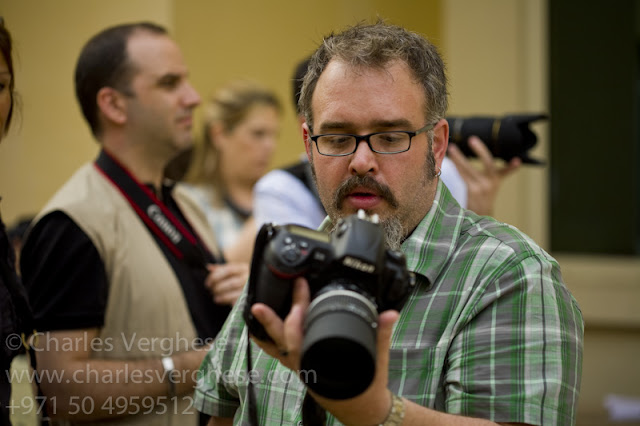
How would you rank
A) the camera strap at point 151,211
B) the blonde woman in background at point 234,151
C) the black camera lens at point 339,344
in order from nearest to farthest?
the black camera lens at point 339,344 < the camera strap at point 151,211 < the blonde woman in background at point 234,151

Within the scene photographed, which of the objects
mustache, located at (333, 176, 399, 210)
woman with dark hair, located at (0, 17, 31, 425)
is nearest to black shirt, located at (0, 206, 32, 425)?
woman with dark hair, located at (0, 17, 31, 425)

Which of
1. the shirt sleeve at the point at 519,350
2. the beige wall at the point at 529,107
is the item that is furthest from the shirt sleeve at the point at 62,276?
the beige wall at the point at 529,107

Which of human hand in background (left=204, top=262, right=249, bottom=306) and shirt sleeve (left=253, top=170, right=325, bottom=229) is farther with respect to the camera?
shirt sleeve (left=253, top=170, right=325, bottom=229)

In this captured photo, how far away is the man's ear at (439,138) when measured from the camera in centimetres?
192

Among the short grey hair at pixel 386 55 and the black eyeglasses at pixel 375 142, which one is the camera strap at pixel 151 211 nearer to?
the short grey hair at pixel 386 55

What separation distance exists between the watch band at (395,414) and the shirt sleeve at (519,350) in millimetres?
167

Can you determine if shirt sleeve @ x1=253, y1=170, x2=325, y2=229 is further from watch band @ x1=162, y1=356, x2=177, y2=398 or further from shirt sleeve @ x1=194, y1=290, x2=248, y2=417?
shirt sleeve @ x1=194, y1=290, x2=248, y2=417

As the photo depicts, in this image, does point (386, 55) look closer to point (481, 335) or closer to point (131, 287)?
point (481, 335)

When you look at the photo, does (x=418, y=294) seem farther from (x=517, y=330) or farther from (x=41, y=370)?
(x=41, y=370)

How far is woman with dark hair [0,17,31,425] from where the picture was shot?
200 cm

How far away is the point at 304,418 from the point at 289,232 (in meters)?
0.41

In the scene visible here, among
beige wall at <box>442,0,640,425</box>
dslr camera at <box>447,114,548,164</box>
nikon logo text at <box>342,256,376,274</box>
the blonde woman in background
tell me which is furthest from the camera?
Result: beige wall at <box>442,0,640,425</box>

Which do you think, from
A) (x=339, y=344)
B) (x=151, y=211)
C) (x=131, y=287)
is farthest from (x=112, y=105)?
(x=339, y=344)

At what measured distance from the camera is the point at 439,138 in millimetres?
1945
